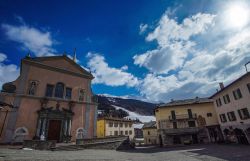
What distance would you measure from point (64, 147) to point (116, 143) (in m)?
8.66

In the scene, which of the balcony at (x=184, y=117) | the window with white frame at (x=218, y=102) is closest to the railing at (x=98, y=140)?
the balcony at (x=184, y=117)

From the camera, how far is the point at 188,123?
1345 inches

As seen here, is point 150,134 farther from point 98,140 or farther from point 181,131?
point 98,140

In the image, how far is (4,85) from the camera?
17656 millimetres

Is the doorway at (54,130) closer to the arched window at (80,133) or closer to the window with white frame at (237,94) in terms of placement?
the arched window at (80,133)

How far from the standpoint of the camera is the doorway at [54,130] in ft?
63.6

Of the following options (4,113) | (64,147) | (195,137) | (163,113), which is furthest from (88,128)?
(195,137)

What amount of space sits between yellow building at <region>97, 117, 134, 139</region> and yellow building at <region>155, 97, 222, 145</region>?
45.2ft

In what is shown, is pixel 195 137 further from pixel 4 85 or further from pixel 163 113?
pixel 4 85

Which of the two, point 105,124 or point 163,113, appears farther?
point 105,124

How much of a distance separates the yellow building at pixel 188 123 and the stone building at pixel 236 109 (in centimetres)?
586

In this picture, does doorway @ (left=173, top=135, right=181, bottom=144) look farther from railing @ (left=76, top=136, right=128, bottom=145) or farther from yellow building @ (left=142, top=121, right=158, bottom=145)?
railing @ (left=76, top=136, right=128, bottom=145)

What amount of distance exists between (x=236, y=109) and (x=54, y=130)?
79.3ft

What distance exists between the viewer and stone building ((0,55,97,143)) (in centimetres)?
1741
